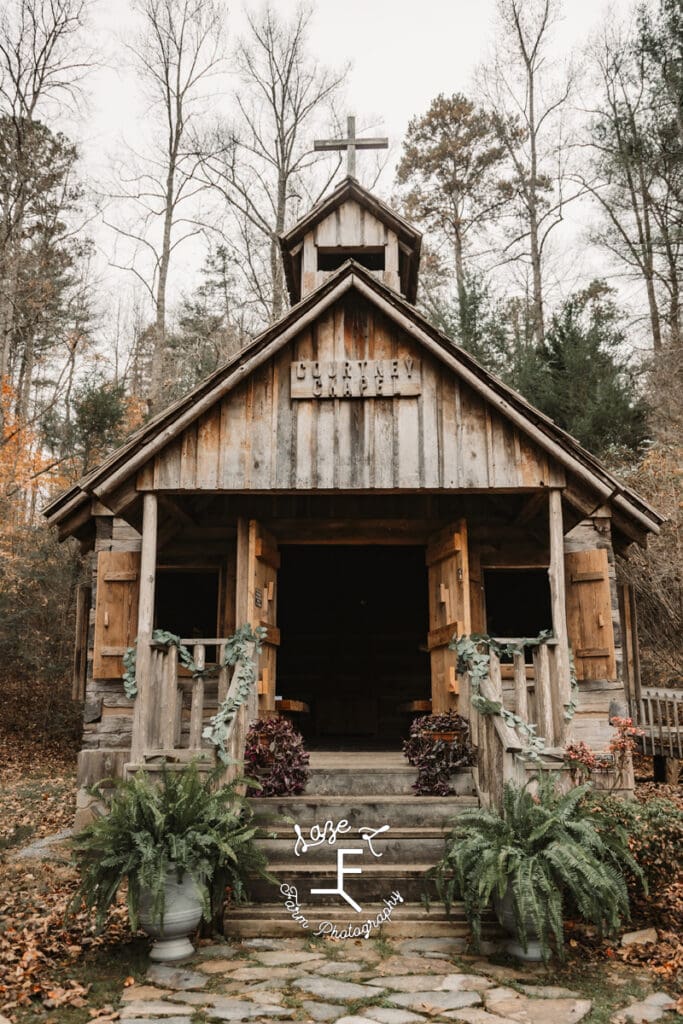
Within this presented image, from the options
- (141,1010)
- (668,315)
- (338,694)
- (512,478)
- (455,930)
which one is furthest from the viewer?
(668,315)

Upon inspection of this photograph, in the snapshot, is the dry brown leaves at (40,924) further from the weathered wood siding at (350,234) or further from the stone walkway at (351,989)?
the weathered wood siding at (350,234)

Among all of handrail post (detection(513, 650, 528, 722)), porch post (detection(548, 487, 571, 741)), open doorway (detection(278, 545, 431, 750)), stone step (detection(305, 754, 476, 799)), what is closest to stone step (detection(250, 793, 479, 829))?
stone step (detection(305, 754, 476, 799))

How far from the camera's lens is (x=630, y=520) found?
11102mm

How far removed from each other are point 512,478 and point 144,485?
3928mm

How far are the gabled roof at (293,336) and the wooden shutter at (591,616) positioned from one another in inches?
36.2

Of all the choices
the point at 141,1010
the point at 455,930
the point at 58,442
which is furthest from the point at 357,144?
the point at 58,442

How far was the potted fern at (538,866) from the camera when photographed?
5910 mm

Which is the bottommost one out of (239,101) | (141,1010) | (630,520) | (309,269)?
(141,1010)

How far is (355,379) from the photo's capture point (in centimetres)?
971

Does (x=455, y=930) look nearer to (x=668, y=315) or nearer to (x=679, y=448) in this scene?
(x=679, y=448)

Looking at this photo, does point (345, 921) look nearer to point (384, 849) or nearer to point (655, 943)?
point (384, 849)

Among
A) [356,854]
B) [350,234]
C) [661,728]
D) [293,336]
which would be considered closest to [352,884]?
[356,854]

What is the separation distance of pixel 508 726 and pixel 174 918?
307 cm

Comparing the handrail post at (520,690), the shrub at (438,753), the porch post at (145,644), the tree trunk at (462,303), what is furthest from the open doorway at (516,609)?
the tree trunk at (462,303)
